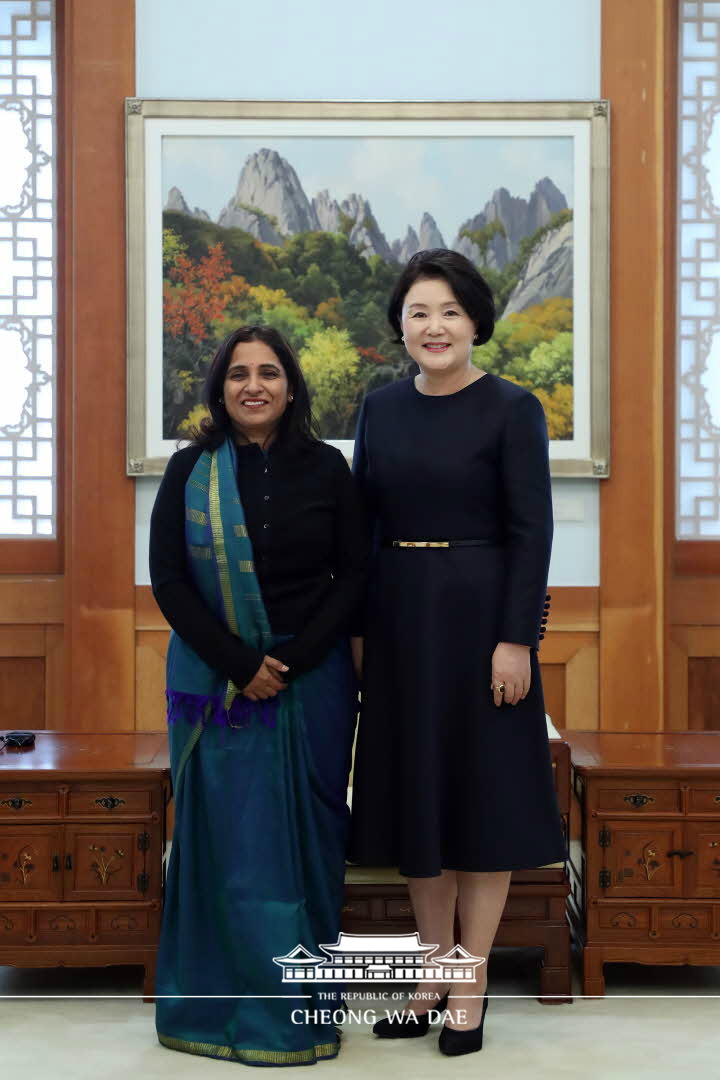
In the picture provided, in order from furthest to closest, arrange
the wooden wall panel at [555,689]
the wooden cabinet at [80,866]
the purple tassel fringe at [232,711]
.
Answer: the wooden wall panel at [555,689], the wooden cabinet at [80,866], the purple tassel fringe at [232,711]

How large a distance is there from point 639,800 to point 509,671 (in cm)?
60

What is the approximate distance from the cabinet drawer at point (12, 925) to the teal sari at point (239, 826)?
41 cm

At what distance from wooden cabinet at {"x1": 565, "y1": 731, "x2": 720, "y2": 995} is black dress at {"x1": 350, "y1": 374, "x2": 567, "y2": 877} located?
311mm

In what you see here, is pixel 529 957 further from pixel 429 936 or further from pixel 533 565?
pixel 533 565

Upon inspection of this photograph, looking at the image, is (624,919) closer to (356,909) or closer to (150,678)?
(356,909)

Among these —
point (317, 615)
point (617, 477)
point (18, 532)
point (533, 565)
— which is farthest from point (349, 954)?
point (18, 532)

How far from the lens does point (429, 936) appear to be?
2318mm

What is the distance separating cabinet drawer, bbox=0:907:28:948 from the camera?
251 cm

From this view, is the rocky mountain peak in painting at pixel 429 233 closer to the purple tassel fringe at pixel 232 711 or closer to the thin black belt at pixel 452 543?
the thin black belt at pixel 452 543

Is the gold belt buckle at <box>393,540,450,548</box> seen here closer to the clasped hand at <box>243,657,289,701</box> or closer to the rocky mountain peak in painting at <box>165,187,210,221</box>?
the clasped hand at <box>243,657,289,701</box>

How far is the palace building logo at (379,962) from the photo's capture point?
220 cm

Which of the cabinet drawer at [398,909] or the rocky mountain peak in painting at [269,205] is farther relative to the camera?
the rocky mountain peak in painting at [269,205]

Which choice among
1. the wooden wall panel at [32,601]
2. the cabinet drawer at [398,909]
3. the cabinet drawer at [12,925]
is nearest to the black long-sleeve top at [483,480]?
the cabinet drawer at [398,909]

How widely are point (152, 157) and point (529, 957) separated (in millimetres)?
2570
